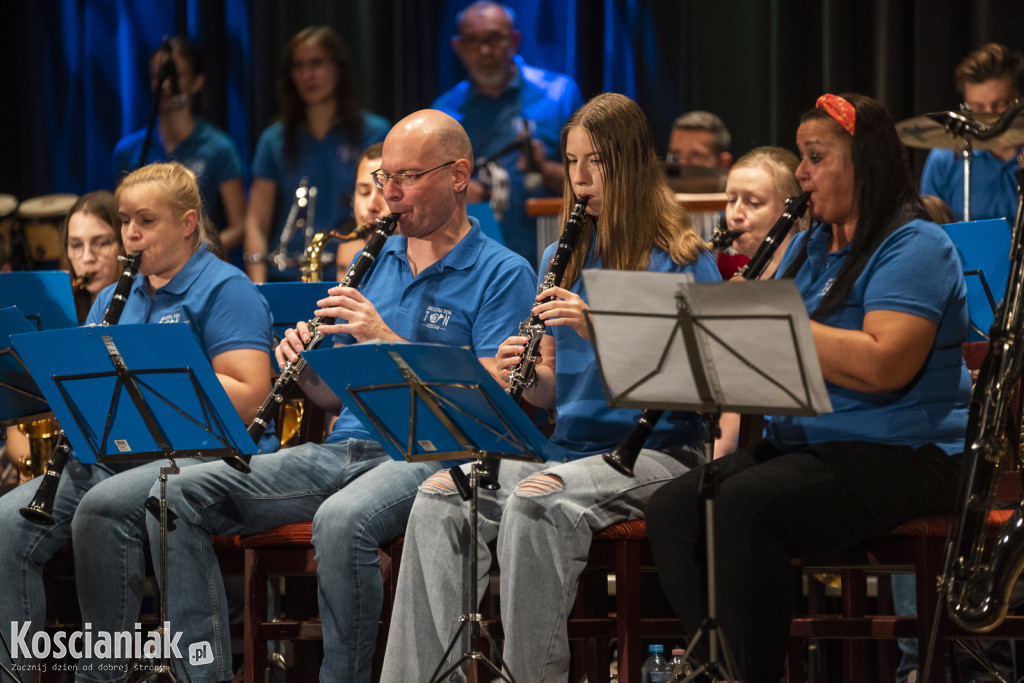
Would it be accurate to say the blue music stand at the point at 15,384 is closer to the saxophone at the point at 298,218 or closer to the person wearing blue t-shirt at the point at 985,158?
the saxophone at the point at 298,218

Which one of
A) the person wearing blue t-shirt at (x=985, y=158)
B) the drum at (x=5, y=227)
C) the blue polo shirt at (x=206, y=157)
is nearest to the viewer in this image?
the person wearing blue t-shirt at (x=985, y=158)

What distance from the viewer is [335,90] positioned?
561 cm

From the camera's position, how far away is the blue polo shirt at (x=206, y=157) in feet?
18.6

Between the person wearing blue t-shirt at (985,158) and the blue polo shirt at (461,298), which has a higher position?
the person wearing blue t-shirt at (985,158)

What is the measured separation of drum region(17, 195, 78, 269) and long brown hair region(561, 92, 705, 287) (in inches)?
107

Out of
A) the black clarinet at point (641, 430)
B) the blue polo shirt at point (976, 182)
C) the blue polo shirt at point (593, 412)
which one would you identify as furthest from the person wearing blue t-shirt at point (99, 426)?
the blue polo shirt at point (976, 182)


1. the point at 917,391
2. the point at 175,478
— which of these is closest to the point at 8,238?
the point at 175,478

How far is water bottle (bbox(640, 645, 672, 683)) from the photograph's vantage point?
3406 millimetres

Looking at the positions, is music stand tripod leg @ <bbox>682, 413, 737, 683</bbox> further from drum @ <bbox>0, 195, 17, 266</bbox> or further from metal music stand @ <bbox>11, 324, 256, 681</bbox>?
drum @ <bbox>0, 195, 17, 266</bbox>

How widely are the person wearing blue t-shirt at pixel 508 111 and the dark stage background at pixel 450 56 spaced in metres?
0.22

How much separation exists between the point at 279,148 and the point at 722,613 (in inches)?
149

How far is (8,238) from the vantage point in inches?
202

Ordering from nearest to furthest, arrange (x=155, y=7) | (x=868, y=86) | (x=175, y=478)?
(x=175, y=478) < (x=868, y=86) < (x=155, y=7)

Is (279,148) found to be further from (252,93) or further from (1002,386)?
→ (1002,386)
